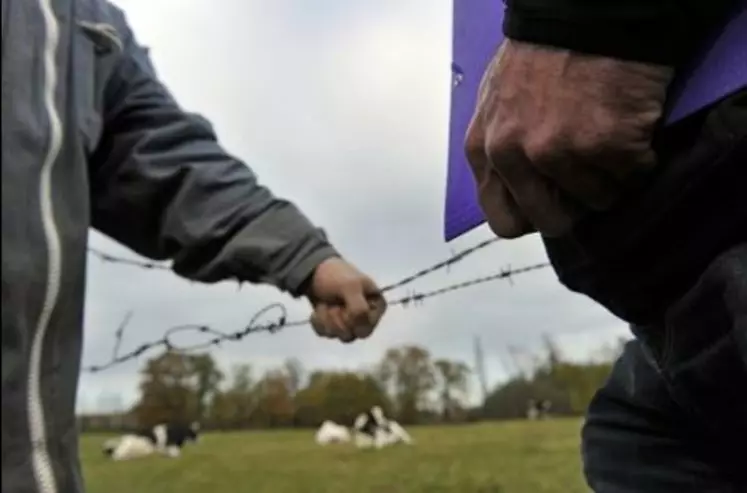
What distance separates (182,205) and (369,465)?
136cm

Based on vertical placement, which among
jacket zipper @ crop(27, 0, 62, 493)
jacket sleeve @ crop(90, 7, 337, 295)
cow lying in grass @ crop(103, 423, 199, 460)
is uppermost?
cow lying in grass @ crop(103, 423, 199, 460)

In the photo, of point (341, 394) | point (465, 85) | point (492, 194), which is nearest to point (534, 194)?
point (492, 194)

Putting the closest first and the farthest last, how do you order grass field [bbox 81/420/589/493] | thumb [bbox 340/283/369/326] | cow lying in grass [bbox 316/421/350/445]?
thumb [bbox 340/283/369/326] → grass field [bbox 81/420/589/493] → cow lying in grass [bbox 316/421/350/445]

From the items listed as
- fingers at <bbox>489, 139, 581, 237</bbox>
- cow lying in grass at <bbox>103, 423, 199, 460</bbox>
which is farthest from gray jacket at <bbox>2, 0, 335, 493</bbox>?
cow lying in grass at <bbox>103, 423, 199, 460</bbox>

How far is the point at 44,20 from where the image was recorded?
0.42 meters

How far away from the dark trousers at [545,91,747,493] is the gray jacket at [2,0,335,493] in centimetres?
14

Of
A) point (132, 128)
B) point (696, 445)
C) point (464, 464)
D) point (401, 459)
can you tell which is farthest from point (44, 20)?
point (401, 459)

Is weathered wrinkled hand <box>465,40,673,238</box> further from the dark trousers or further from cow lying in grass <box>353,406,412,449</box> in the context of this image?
cow lying in grass <box>353,406,412,449</box>

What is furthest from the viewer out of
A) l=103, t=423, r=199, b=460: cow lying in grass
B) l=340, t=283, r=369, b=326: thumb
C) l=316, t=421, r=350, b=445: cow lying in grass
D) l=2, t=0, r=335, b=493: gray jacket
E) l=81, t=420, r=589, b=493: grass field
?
l=316, t=421, r=350, b=445: cow lying in grass

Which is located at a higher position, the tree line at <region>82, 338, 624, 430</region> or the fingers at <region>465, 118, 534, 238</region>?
the tree line at <region>82, 338, 624, 430</region>

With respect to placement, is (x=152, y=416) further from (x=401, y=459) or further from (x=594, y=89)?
(x=594, y=89)

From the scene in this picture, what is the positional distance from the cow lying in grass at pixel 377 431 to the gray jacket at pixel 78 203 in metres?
1.31

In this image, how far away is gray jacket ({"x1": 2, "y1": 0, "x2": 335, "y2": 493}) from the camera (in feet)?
1.14

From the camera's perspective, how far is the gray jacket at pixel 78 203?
347 mm
